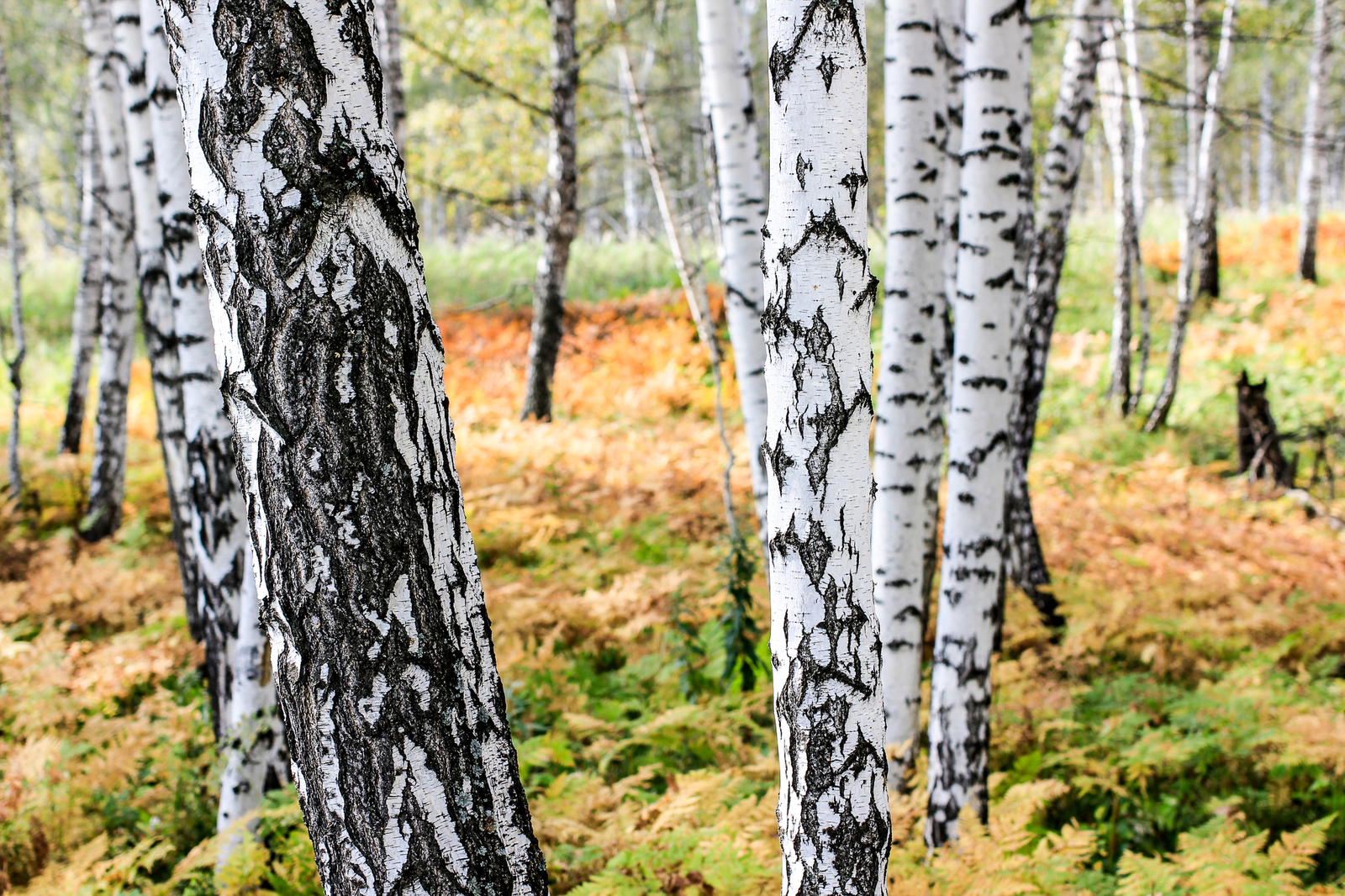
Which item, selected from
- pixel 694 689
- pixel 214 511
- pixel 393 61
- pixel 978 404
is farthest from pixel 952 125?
pixel 393 61

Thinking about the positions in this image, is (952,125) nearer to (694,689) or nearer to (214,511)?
(694,689)

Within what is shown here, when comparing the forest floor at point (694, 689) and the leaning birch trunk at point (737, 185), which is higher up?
the leaning birch trunk at point (737, 185)

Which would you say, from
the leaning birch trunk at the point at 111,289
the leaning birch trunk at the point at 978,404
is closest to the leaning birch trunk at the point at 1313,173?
the leaning birch trunk at the point at 978,404

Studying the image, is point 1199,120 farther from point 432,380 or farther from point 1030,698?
point 432,380

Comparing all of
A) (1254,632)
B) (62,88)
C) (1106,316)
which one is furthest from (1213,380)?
(62,88)

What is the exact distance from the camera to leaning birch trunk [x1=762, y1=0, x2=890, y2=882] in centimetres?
157

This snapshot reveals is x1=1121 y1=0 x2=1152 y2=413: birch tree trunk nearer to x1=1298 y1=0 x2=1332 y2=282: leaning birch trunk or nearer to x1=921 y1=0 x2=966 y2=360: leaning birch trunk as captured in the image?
x1=1298 y1=0 x2=1332 y2=282: leaning birch trunk

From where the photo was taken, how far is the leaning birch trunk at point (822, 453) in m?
1.57

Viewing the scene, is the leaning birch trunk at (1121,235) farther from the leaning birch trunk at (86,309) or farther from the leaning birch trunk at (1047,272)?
the leaning birch trunk at (86,309)

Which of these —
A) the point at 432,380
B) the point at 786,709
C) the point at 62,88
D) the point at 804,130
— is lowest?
the point at 786,709

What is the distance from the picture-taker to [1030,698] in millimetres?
4312

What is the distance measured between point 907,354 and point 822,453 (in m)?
1.68

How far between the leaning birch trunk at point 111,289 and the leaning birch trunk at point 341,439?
16.9ft

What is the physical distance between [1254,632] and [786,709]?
4.79 m
